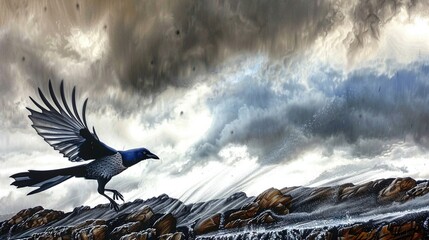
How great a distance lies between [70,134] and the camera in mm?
6098

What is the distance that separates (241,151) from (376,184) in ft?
3.48

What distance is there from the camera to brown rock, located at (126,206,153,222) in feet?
19.4

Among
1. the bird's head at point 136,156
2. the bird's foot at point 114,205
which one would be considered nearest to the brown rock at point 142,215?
the bird's foot at point 114,205

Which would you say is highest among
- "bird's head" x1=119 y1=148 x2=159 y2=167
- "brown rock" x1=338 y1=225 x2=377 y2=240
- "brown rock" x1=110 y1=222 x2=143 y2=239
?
"bird's head" x1=119 y1=148 x2=159 y2=167

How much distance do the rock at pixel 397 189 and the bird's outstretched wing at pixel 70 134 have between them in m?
2.22

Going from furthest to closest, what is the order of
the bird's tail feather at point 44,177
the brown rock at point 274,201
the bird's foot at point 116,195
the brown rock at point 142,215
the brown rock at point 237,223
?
the bird's tail feather at point 44,177, the bird's foot at point 116,195, the brown rock at point 142,215, the brown rock at point 237,223, the brown rock at point 274,201

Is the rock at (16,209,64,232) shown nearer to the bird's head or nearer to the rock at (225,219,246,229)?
the bird's head

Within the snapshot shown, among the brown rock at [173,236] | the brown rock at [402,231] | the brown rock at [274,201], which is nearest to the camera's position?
the brown rock at [402,231]

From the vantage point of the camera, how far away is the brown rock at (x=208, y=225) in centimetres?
569

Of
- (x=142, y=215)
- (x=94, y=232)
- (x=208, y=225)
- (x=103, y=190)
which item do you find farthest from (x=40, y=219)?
(x=208, y=225)

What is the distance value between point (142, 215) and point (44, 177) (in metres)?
0.94

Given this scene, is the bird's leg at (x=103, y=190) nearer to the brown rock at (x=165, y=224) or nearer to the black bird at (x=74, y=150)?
the black bird at (x=74, y=150)

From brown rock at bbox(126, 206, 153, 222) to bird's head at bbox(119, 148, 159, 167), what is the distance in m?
0.39

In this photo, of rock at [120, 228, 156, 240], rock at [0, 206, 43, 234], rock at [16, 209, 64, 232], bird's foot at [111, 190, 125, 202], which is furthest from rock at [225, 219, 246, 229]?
rock at [0, 206, 43, 234]
